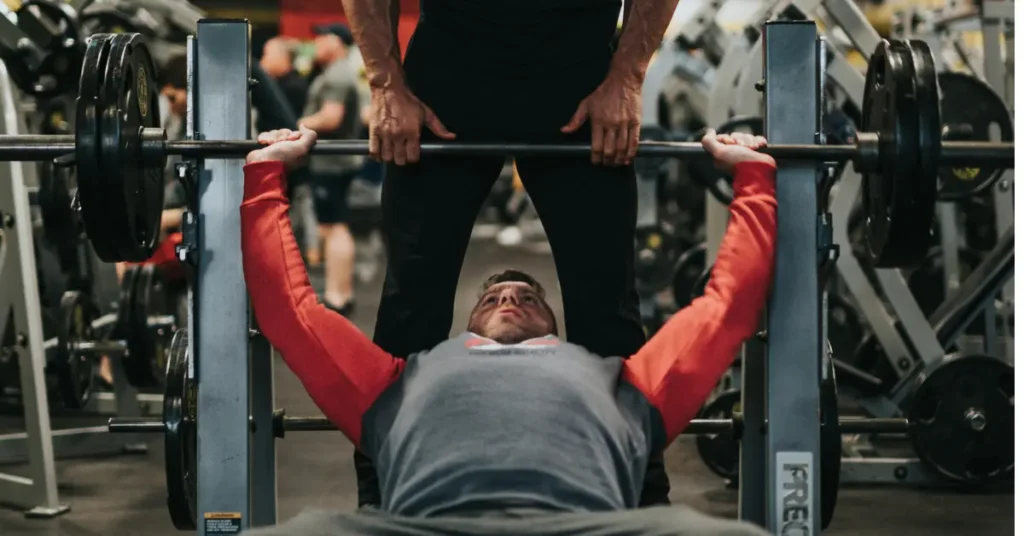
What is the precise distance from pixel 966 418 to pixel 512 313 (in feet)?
5.34

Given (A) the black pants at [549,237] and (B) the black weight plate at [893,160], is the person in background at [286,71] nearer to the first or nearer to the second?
(A) the black pants at [549,237]

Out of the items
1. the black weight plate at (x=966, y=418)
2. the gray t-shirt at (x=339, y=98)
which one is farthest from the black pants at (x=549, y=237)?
the gray t-shirt at (x=339, y=98)

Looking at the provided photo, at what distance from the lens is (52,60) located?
365cm

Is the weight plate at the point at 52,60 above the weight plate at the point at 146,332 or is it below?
above

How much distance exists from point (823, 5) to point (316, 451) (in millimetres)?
1956

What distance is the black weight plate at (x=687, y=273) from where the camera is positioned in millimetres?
4934

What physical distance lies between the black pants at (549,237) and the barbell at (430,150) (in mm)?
88

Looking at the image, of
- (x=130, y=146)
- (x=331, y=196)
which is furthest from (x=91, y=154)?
(x=331, y=196)

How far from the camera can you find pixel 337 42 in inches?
227

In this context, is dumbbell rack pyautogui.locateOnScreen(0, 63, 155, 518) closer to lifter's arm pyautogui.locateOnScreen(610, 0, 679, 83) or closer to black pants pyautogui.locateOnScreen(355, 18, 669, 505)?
black pants pyautogui.locateOnScreen(355, 18, 669, 505)

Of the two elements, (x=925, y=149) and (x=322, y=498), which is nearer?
(x=925, y=149)

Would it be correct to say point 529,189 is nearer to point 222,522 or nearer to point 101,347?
point 222,522

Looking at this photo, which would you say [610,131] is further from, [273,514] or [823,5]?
[823,5]

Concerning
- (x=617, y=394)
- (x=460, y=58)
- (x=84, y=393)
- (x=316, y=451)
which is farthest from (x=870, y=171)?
(x=84, y=393)
